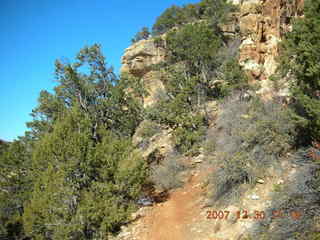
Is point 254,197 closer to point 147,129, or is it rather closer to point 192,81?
point 192,81

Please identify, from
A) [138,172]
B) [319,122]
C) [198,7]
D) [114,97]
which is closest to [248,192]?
[319,122]

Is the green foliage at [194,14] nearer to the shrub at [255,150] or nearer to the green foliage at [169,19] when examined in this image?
the green foliage at [169,19]

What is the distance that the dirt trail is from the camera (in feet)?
25.7

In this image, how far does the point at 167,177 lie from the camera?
39.4 feet

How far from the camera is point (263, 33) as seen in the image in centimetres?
1922

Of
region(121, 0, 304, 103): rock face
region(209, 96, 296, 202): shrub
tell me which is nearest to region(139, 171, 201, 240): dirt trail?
region(209, 96, 296, 202): shrub

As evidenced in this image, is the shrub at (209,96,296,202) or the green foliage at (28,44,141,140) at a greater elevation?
the green foliage at (28,44,141,140)

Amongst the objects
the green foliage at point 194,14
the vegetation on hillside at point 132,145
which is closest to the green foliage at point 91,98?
the vegetation on hillside at point 132,145

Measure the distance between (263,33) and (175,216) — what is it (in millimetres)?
17404

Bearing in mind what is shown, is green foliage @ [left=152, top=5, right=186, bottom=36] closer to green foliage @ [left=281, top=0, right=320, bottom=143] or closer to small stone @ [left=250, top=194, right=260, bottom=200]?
green foliage @ [left=281, top=0, right=320, bottom=143]

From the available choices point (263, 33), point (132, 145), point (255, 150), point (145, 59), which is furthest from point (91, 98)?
point (145, 59)

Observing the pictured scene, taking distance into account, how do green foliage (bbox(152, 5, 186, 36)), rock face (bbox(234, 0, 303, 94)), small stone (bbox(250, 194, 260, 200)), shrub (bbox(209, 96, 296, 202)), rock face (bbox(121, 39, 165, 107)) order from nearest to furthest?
small stone (bbox(250, 194, 260, 200))
shrub (bbox(209, 96, 296, 202))
rock face (bbox(234, 0, 303, 94))
rock face (bbox(121, 39, 165, 107))
green foliage (bbox(152, 5, 186, 36))

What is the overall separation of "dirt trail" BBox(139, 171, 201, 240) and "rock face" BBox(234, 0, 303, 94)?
1166 centimetres

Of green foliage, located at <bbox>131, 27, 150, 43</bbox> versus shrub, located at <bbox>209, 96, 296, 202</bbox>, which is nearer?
shrub, located at <bbox>209, 96, 296, 202</bbox>
